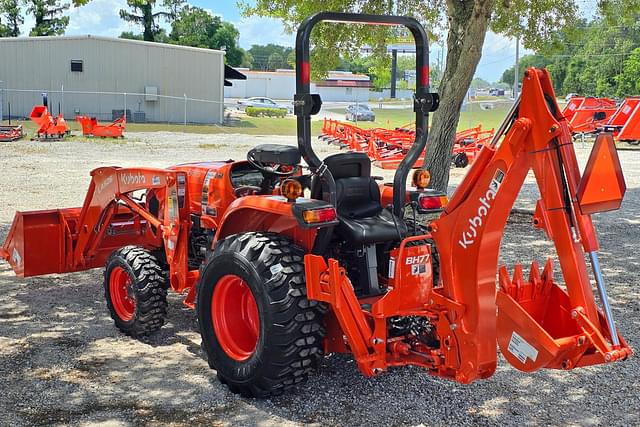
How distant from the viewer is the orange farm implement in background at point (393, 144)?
1939 centimetres

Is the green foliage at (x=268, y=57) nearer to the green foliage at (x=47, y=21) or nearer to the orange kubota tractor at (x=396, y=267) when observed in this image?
the green foliage at (x=47, y=21)

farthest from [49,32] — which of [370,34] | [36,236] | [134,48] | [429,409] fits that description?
[429,409]

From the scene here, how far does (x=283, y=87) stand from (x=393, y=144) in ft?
197

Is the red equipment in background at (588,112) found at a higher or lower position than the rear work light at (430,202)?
higher

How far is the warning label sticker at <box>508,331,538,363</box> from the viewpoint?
12.1 feet

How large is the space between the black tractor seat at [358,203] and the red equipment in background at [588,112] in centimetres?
2431

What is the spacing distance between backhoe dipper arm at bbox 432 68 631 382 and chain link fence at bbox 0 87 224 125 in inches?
1380

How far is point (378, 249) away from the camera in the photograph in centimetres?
479

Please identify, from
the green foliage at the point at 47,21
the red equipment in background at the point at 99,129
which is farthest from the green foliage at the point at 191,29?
the red equipment in background at the point at 99,129

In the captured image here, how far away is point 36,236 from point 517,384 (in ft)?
14.4

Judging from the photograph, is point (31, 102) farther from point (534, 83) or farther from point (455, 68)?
point (534, 83)

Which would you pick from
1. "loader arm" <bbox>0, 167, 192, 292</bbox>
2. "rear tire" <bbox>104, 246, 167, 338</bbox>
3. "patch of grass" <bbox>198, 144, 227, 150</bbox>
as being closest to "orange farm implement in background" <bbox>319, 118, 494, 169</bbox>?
"patch of grass" <bbox>198, 144, 227, 150</bbox>

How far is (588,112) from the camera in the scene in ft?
89.9

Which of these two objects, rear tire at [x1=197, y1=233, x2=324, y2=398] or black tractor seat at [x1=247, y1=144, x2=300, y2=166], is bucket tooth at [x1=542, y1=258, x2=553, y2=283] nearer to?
rear tire at [x1=197, y1=233, x2=324, y2=398]
